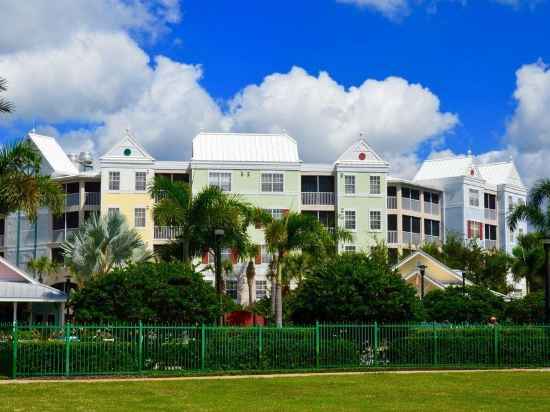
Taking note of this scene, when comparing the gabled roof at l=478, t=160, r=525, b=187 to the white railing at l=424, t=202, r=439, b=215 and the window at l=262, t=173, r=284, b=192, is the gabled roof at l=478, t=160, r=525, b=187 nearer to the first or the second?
the white railing at l=424, t=202, r=439, b=215

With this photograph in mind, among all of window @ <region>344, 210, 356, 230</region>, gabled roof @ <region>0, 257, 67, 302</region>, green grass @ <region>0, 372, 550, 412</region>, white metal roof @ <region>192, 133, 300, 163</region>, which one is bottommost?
green grass @ <region>0, 372, 550, 412</region>

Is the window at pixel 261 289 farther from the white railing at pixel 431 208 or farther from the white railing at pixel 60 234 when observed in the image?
the white railing at pixel 431 208

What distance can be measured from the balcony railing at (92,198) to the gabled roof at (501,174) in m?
32.3

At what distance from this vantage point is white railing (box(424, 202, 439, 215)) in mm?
69125

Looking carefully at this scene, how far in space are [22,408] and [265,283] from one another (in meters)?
41.1

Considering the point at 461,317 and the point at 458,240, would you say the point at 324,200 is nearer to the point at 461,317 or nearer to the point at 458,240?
the point at 458,240

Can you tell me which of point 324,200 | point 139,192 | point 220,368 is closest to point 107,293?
point 220,368

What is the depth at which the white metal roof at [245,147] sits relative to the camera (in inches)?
2426

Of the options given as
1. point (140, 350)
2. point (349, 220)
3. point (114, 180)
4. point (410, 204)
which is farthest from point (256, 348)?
point (410, 204)

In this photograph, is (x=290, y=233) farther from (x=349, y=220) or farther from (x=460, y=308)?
(x=349, y=220)

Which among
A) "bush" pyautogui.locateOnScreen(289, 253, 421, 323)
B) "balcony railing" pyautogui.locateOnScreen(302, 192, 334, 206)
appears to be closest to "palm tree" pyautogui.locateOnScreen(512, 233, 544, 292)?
"balcony railing" pyautogui.locateOnScreen(302, 192, 334, 206)

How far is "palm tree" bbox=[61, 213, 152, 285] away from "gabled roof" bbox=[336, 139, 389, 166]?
23185 mm

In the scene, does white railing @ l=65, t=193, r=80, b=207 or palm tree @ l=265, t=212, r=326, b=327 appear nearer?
palm tree @ l=265, t=212, r=326, b=327

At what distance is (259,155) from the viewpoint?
204 ft
